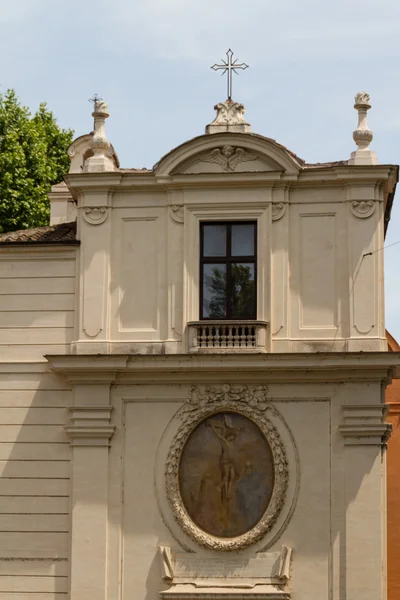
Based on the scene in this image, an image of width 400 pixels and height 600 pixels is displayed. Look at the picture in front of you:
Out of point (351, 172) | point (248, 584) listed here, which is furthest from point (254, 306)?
point (248, 584)

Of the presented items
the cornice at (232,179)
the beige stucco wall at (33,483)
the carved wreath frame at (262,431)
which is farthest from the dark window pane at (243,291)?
the beige stucco wall at (33,483)

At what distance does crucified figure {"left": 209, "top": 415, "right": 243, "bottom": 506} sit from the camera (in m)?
30.2

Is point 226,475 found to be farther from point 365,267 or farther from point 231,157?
point 231,157

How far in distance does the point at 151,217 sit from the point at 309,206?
3009 mm

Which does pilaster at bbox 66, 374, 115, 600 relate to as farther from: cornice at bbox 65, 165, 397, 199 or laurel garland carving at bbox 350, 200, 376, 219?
laurel garland carving at bbox 350, 200, 376, 219

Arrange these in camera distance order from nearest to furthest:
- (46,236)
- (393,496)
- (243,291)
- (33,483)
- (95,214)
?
1. (33,483)
2. (243,291)
3. (95,214)
4. (46,236)
5. (393,496)

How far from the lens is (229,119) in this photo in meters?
31.5

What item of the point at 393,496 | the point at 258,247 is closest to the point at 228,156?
the point at 258,247

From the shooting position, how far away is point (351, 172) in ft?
101

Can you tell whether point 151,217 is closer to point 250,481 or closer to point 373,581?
point 250,481

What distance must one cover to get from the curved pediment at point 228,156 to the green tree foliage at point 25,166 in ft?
47.1

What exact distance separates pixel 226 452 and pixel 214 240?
4.01 meters

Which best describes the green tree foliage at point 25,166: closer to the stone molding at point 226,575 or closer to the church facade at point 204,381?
the church facade at point 204,381

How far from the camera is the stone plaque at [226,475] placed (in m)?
30.1
